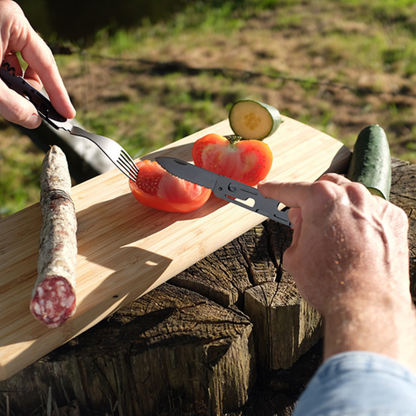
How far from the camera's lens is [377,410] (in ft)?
3.53

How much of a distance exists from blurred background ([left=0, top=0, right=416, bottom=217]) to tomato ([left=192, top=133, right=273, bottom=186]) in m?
1.90

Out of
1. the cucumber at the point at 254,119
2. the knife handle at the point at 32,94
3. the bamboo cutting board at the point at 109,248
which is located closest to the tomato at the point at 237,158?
the bamboo cutting board at the point at 109,248

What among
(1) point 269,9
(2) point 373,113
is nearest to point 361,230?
(2) point 373,113

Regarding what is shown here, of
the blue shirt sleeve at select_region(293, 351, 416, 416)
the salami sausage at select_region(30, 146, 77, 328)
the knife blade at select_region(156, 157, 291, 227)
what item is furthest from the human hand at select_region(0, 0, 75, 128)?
the blue shirt sleeve at select_region(293, 351, 416, 416)

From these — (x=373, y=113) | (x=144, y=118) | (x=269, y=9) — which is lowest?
(x=373, y=113)

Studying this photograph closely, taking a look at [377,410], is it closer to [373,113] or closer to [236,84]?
[373,113]

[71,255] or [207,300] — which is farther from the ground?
[71,255]

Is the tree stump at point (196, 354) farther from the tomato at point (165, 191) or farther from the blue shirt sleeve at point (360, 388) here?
the blue shirt sleeve at point (360, 388)

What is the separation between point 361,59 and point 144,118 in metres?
3.67

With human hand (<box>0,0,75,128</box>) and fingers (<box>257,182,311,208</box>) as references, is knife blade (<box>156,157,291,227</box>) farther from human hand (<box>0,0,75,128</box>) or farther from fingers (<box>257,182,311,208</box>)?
human hand (<box>0,0,75,128</box>)

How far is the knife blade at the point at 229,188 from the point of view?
2258mm

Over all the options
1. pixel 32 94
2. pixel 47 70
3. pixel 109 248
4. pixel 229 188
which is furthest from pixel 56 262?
pixel 47 70

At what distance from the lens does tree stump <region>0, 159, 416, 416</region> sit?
2281 mm

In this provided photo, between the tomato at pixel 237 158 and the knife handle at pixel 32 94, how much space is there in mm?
958
